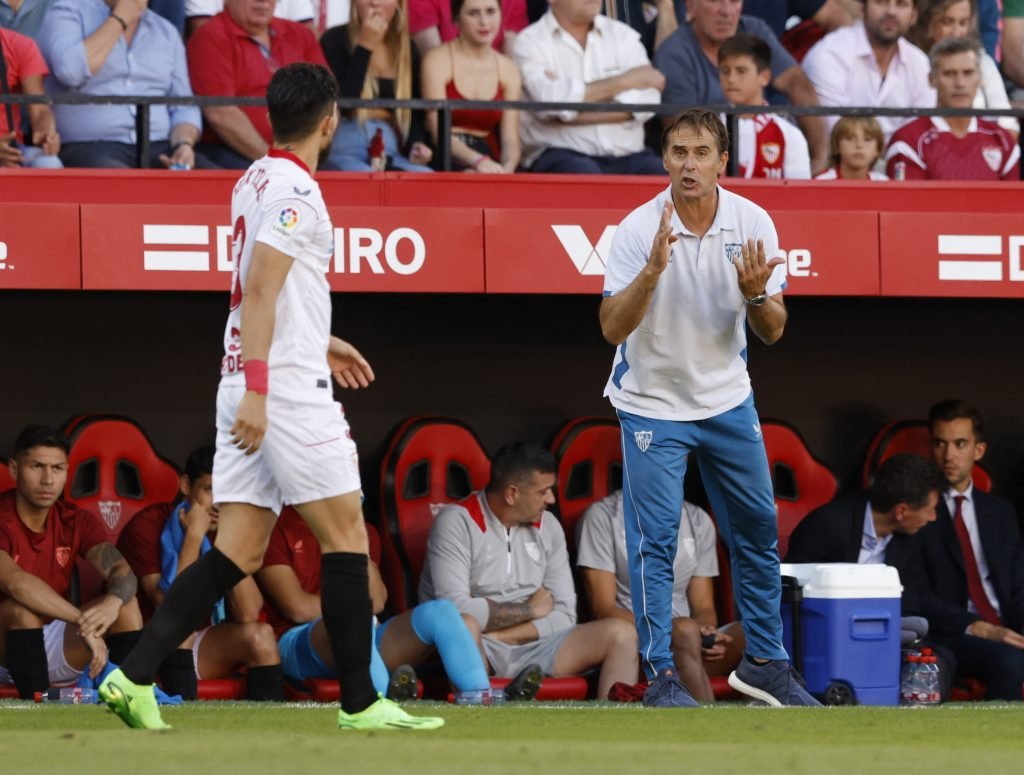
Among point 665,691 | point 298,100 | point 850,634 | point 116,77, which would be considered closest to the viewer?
point 298,100

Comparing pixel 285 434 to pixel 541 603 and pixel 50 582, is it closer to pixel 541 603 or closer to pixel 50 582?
pixel 50 582

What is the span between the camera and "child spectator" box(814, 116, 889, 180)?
28.9ft

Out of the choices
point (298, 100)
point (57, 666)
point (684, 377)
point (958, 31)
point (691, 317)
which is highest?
point (958, 31)

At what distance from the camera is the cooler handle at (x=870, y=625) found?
743cm

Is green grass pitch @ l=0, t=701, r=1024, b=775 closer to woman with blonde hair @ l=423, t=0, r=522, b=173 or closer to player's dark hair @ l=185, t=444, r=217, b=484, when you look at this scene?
player's dark hair @ l=185, t=444, r=217, b=484

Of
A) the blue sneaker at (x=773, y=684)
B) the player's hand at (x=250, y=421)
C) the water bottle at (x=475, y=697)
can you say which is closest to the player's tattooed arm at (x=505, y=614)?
the water bottle at (x=475, y=697)

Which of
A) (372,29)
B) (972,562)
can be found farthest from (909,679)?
(372,29)

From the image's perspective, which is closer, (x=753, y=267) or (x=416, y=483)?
(x=753, y=267)

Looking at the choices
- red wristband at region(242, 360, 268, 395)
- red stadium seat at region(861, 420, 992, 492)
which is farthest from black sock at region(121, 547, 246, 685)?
red stadium seat at region(861, 420, 992, 492)

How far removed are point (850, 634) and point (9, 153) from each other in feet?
13.7

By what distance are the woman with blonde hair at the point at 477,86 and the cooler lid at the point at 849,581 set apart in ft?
8.07

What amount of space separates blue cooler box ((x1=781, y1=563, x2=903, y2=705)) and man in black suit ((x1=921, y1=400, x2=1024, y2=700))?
0.97 meters

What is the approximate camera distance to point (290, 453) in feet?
15.6

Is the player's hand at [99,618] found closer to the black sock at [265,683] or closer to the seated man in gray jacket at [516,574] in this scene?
the black sock at [265,683]
